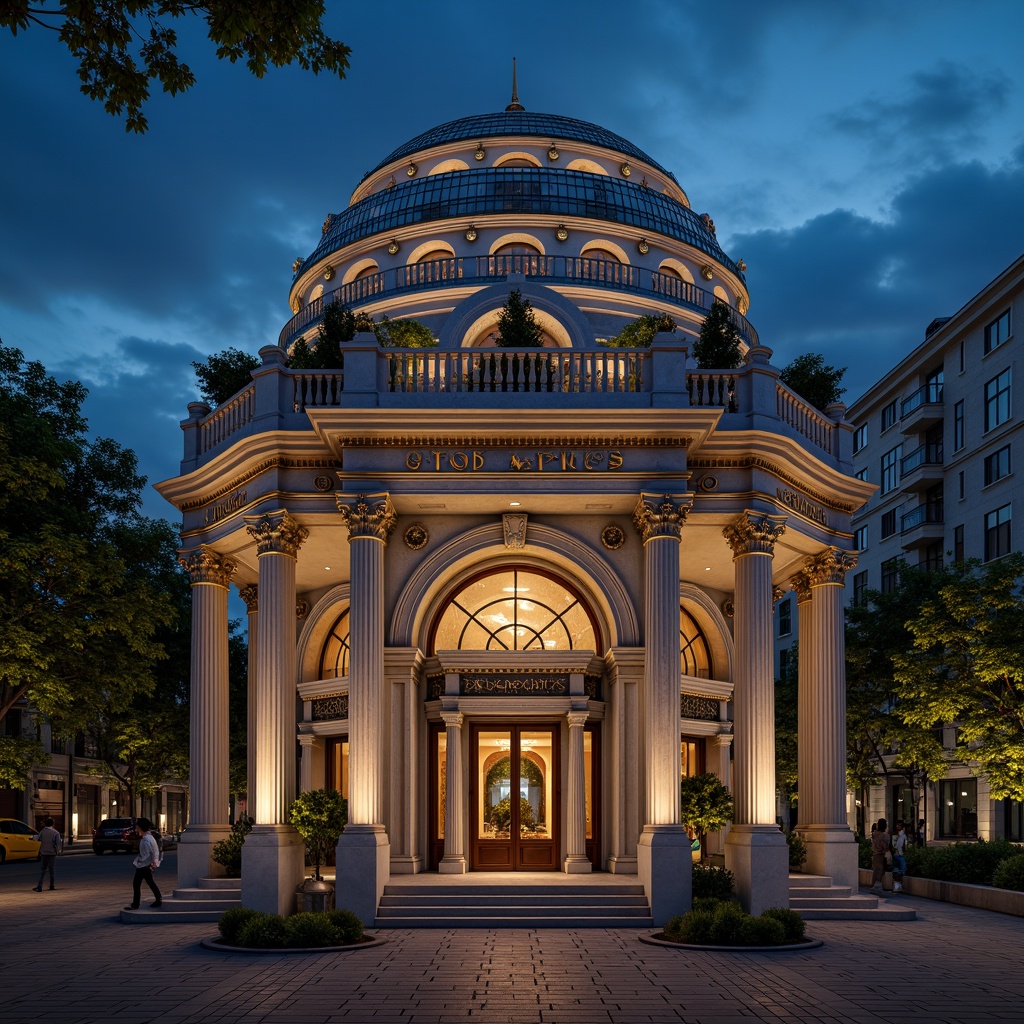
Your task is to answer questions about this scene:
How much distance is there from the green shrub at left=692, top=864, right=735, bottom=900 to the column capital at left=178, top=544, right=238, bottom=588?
11435 mm

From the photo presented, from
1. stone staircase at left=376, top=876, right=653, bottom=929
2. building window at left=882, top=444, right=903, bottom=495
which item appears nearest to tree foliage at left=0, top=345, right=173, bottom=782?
stone staircase at left=376, top=876, right=653, bottom=929

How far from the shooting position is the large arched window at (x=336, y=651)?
2775 cm

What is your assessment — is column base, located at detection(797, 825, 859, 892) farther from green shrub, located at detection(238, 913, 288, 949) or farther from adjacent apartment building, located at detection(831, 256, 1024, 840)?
adjacent apartment building, located at detection(831, 256, 1024, 840)

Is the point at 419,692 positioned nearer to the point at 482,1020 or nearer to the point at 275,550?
the point at 275,550

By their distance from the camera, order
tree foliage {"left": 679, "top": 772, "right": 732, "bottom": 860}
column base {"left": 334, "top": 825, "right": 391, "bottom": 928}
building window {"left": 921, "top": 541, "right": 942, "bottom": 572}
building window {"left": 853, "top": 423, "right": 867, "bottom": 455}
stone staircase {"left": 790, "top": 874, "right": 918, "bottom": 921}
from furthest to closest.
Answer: building window {"left": 853, "top": 423, "right": 867, "bottom": 455} → building window {"left": 921, "top": 541, "right": 942, "bottom": 572} → tree foliage {"left": 679, "top": 772, "right": 732, "bottom": 860} → stone staircase {"left": 790, "top": 874, "right": 918, "bottom": 921} → column base {"left": 334, "top": 825, "right": 391, "bottom": 928}

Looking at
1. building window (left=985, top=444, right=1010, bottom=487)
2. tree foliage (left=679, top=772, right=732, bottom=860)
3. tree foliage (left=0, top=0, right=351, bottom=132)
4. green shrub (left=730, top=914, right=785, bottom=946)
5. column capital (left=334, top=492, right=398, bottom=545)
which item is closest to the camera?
tree foliage (left=0, top=0, right=351, bottom=132)

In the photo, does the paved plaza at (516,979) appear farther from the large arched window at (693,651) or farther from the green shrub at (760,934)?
the large arched window at (693,651)

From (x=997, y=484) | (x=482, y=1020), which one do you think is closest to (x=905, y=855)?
(x=482, y=1020)

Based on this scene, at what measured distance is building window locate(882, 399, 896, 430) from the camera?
222ft

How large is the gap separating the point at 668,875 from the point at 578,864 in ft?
11.5

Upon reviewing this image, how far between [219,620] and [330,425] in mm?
5830

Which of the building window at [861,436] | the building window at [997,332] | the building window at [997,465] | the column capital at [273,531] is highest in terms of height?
the building window at [997,332]

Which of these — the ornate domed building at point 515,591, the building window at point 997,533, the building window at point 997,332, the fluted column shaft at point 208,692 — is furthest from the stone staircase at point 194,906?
the building window at point 997,332

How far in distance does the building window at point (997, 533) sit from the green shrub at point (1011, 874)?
30.8 metres
